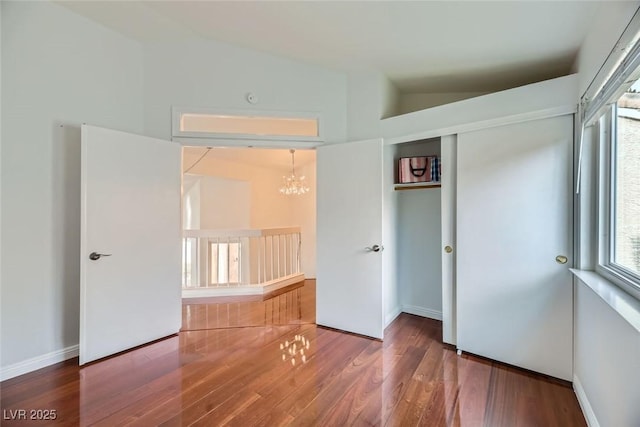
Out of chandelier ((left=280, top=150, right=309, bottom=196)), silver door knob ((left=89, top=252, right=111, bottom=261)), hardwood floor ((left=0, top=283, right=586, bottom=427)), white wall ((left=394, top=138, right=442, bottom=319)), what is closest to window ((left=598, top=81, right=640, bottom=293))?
hardwood floor ((left=0, top=283, right=586, bottom=427))

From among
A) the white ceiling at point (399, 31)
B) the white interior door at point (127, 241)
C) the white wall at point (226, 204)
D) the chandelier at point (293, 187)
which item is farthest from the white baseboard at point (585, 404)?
the white wall at point (226, 204)

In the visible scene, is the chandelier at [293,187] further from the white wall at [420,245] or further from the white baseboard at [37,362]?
the white baseboard at [37,362]

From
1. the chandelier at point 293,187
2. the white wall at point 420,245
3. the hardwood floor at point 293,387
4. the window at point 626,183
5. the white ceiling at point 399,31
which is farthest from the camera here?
the chandelier at point 293,187

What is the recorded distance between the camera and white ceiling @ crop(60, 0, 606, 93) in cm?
196

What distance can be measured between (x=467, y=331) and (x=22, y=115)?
3.95 metres

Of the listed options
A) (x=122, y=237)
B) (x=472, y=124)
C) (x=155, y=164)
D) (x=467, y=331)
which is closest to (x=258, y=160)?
(x=155, y=164)

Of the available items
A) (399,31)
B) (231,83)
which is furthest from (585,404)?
(231,83)

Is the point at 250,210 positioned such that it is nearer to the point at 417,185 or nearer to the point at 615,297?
the point at 417,185

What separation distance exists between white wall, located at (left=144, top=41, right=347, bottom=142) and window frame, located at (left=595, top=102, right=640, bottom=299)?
6.77ft

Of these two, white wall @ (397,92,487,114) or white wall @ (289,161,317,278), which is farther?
white wall @ (289,161,317,278)

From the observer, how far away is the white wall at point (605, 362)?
117 centimetres

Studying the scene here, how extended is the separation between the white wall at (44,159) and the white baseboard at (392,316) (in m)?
2.87

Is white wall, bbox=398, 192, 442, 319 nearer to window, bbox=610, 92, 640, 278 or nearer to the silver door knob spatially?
window, bbox=610, 92, 640, 278

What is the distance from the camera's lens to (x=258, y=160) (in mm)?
6059
